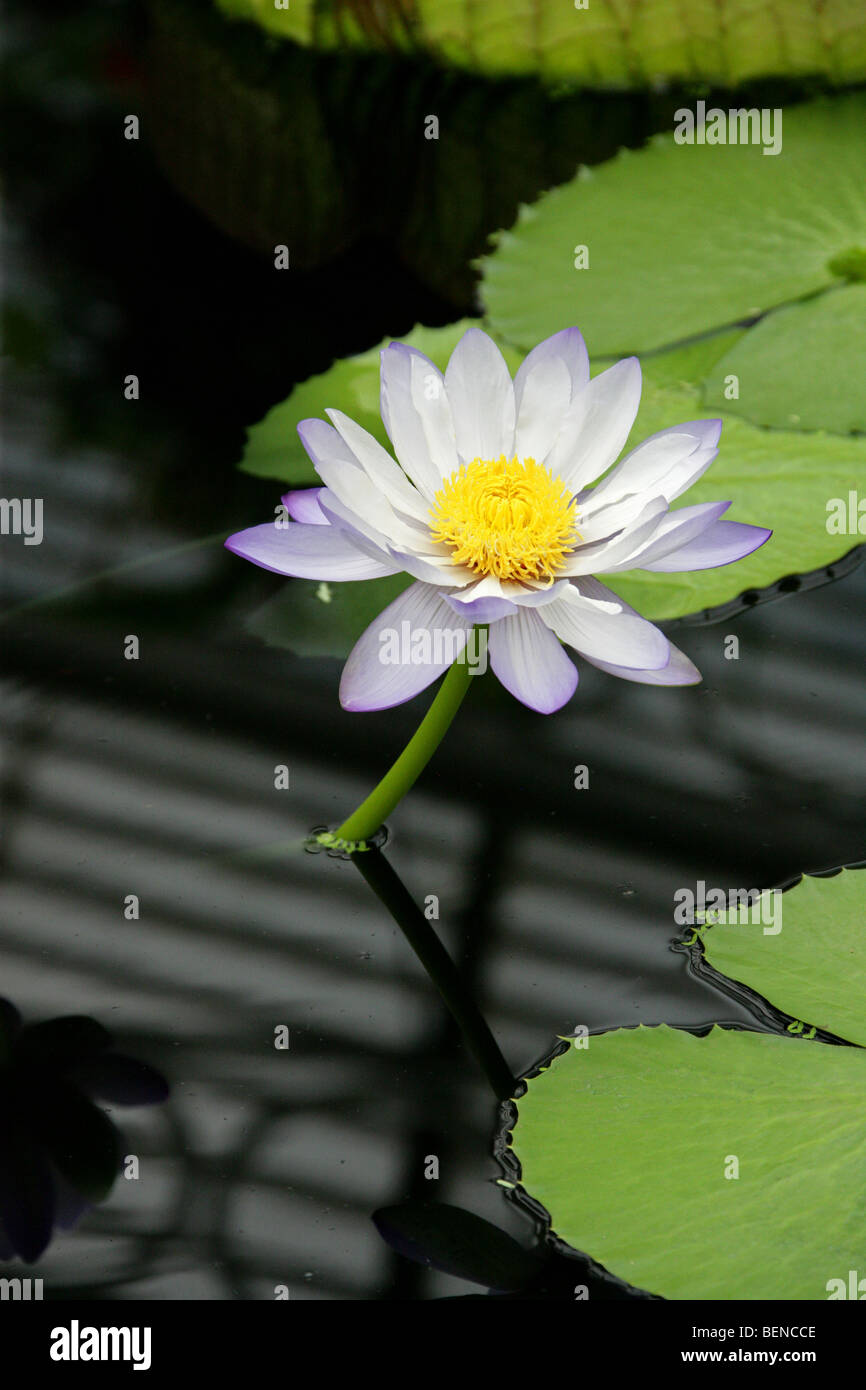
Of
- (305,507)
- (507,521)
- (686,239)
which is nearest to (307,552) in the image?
(305,507)

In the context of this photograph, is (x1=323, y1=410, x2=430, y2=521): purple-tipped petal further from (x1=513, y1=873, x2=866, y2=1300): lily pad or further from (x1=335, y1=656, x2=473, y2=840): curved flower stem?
(x1=513, y1=873, x2=866, y2=1300): lily pad

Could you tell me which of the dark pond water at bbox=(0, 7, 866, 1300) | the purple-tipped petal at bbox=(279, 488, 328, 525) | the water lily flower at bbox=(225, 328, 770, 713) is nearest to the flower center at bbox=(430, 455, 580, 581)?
the water lily flower at bbox=(225, 328, 770, 713)

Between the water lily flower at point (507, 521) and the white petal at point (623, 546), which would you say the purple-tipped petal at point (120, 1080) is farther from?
the white petal at point (623, 546)

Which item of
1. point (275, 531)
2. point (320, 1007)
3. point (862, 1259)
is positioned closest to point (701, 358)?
point (275, 531)

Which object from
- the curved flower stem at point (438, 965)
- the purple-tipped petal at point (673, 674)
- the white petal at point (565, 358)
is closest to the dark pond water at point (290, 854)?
the curved flower stem at point (438, 965)

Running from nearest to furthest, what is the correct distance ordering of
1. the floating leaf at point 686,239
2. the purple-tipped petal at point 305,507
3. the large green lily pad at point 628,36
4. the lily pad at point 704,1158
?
1. the lily pad at point 704,1158
2. the purple-tipped petal at point 305,507
3. the floating leaf at point 686,239
4. the large green lily pad at point 628,36

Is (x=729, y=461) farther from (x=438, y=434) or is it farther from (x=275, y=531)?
(x=275, y=531)

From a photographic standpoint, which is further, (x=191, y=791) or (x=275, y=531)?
(x=191, y=791)
